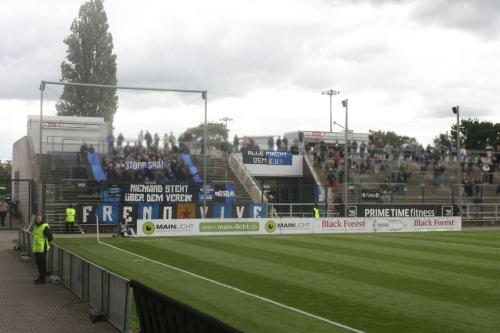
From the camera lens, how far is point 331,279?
17.0 m

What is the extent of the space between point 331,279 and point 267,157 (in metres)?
31.8

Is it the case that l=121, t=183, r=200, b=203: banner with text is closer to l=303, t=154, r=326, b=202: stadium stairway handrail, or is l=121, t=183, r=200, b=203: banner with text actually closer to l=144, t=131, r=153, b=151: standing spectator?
l=144, t=131, r=153, b=151: standing spectator

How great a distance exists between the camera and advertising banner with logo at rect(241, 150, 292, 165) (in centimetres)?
4781

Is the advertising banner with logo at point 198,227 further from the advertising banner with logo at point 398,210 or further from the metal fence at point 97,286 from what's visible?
the metal fence at point 97,286

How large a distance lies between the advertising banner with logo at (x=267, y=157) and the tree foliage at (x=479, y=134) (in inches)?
2230

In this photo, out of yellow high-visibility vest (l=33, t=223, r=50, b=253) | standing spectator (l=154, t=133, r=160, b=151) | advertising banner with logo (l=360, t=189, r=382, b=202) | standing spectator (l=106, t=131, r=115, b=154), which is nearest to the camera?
yellow high-visibility vest (l=33, t=223, r=50, b=253)

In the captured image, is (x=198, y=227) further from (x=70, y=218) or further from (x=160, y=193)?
(x=70, y=218)

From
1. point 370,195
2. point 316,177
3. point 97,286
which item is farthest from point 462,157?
point 97,286

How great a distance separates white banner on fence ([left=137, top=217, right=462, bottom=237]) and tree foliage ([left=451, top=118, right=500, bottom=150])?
→ 63364 millimetres

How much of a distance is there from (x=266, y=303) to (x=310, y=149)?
38.8 m

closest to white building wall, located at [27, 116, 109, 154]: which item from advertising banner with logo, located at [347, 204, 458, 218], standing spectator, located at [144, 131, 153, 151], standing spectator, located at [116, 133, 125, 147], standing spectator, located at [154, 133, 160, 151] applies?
standing spectator, located at [116, 133, 125, 147]

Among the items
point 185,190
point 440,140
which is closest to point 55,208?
point 185,190

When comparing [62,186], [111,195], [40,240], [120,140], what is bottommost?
[40,240]

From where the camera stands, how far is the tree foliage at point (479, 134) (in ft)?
324
